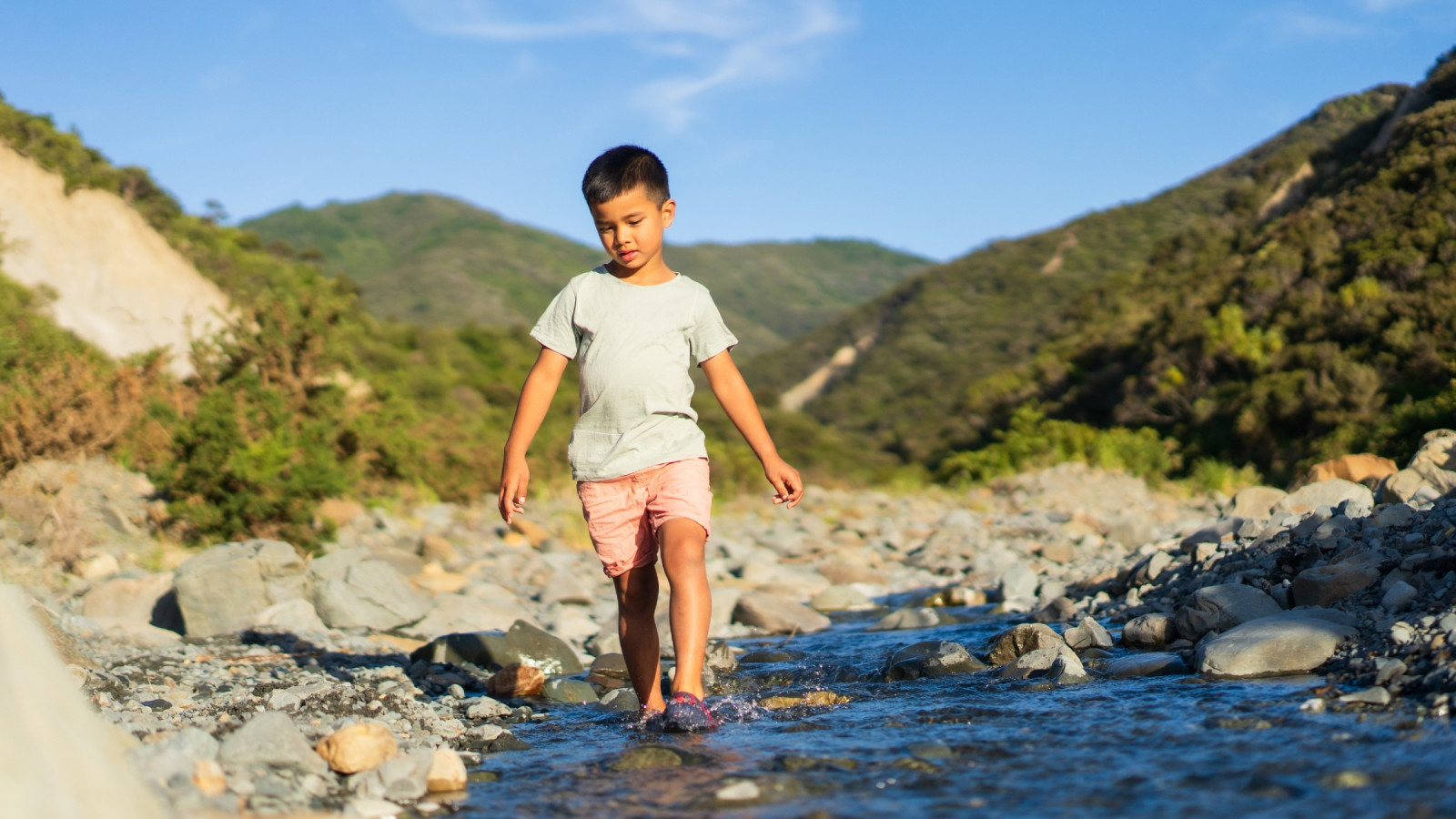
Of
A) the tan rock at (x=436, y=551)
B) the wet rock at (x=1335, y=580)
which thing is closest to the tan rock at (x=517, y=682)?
the wet rock at (x=1335, y=580)

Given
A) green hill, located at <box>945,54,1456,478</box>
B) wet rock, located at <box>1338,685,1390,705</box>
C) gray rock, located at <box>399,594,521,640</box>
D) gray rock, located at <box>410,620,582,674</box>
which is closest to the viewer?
wet rock, located at <box>1338,685,1390,705</box>

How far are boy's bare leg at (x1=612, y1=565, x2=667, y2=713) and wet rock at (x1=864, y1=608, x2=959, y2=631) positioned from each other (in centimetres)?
301

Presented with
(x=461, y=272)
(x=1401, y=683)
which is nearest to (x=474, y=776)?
(x=1401, y=683)

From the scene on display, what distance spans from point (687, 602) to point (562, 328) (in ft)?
3.32

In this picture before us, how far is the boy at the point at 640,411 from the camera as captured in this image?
3430mm

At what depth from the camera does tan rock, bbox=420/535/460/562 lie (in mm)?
9359

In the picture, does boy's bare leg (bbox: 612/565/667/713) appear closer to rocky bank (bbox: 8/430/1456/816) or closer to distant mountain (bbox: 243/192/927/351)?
rocky bank (bbox: 8/430/1456/816)

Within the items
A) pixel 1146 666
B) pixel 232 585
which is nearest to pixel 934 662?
pixel 1146 666

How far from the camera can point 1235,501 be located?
8531mm

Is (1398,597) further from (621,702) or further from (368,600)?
(368,600)

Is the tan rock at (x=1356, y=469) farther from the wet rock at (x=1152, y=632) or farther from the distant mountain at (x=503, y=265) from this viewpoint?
the distant mountain at (x=503, y=265)

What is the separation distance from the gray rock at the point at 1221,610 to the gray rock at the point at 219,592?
4693 millimetres

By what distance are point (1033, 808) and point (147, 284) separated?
20023 millimetres

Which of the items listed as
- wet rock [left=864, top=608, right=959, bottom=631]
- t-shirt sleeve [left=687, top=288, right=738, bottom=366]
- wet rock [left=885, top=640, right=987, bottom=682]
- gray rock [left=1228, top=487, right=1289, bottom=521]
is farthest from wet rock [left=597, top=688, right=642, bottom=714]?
gray rock [left=1228, top=487, right=1289, bottom=521]
